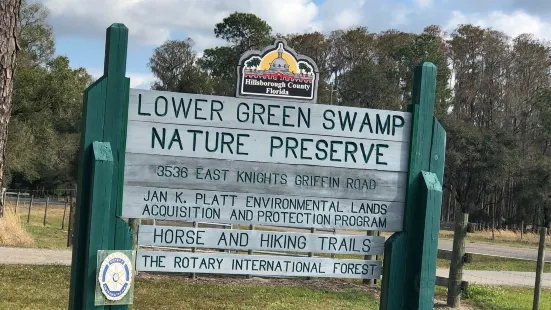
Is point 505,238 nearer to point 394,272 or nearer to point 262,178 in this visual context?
point 394,272

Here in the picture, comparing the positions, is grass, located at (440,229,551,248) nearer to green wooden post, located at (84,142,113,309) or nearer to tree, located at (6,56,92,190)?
tree, located at (6,56,92,190)

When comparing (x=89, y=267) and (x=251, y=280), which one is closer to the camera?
(x=89, y=267)

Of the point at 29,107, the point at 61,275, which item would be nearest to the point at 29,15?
the point at 29,107

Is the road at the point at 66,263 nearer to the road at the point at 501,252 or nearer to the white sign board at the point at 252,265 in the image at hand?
the road at the point at 501,252

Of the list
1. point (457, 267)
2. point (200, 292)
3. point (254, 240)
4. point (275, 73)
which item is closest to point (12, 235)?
point (200, 292)

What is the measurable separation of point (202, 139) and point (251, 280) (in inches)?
280

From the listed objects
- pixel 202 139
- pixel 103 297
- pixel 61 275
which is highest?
pixel 202 139

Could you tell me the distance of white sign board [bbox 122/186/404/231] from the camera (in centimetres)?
438

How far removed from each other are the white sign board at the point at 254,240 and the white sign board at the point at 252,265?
68mm

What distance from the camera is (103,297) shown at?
13.9 ft

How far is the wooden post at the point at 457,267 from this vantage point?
32.3 feet

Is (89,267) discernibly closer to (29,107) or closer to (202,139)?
(202,139)

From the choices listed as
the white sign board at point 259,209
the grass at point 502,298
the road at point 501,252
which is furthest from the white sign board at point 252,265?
the road at point 501,252

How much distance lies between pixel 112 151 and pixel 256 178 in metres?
0.96
